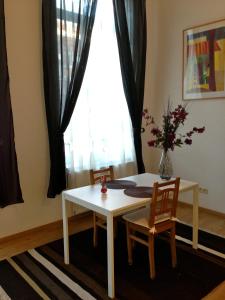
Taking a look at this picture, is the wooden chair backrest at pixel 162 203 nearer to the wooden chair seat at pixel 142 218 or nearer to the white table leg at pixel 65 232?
the wooden chair seat at pixel 142 218

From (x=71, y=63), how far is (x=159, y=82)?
1.53 m

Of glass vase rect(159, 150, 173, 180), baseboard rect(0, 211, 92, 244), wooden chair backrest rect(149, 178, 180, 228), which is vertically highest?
glass vase rect(159, 150, 173, 180)

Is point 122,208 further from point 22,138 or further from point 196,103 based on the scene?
point 196,103

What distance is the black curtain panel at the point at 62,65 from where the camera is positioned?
9.78 feet

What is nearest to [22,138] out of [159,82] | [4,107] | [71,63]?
[4,107]

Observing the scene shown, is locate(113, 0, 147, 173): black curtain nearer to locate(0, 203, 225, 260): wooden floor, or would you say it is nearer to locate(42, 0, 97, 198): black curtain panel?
locate(42, 0, 97, 198): black curtain panel

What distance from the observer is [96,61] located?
3414 millimetres

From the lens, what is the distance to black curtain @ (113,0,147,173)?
11.7 feet

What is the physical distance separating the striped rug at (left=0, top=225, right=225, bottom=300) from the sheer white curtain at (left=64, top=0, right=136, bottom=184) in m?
1.05

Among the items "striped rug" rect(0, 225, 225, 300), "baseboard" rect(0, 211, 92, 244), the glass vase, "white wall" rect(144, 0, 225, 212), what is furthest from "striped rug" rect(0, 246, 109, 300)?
"white wall" rect(144, 0, 225, 212)

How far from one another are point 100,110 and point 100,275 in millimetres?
1895

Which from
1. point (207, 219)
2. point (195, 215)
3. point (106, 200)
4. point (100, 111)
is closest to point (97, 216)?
point (106, 200)

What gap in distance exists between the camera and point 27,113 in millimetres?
2982

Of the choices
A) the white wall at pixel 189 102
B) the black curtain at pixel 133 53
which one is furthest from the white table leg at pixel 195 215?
the black curtain at pixel 133 53
